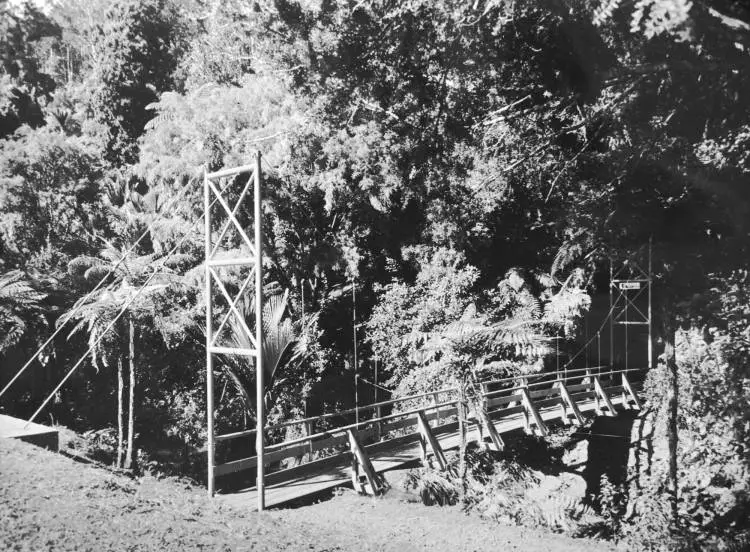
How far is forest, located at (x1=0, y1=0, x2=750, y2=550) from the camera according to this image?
367 inches

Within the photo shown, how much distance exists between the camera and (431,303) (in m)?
12.3

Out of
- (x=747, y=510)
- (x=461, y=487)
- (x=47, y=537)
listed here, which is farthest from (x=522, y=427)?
(x=47, y=537)

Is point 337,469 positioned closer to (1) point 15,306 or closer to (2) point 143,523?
(2) point 143,523

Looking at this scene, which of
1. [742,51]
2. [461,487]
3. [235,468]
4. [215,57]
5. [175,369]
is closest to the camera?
[742,51]

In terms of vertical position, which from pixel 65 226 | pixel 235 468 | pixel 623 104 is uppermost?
pixel 623 104

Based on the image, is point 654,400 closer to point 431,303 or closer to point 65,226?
point 431,303

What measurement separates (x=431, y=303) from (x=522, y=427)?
4.66 meters

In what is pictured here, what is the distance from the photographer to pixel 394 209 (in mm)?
18484

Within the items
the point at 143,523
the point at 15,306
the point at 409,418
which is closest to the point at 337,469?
the point at 409,418

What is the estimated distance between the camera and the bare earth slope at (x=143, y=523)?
5.32 metres

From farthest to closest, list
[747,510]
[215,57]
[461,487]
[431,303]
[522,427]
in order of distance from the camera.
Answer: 1. [215,57]
2. [522,427]
3. [431,303]
4. [461,487]
5. [747,510]

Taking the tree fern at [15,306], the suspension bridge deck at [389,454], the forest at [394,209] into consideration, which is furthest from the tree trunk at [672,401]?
the tree fern at [15,306]

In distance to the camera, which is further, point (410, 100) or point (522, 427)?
point (522, 427)

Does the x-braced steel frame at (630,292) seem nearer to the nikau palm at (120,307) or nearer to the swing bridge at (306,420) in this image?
the swing bridge at (306,420)
